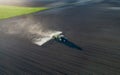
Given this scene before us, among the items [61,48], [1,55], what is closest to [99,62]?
[61,48]

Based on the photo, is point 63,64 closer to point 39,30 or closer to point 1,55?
point 1,55

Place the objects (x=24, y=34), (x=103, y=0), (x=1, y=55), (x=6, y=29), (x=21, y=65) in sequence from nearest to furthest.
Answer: (x=21, y=65)
(x=1, y=55)
(x=24, y=34)
(x=6, y=29)
(x=103, y=0)

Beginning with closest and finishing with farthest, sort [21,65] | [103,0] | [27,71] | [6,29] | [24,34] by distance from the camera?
[27,71], [21,65], [24,34], [6,29], [103,0]

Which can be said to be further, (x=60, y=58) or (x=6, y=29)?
(x=6, y=29)

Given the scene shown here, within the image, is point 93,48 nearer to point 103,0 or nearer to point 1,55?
point 1,55

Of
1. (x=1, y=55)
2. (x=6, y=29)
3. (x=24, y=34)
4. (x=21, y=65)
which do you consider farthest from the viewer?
(x=6, y=29)

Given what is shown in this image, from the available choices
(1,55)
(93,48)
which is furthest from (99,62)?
(1,55)
